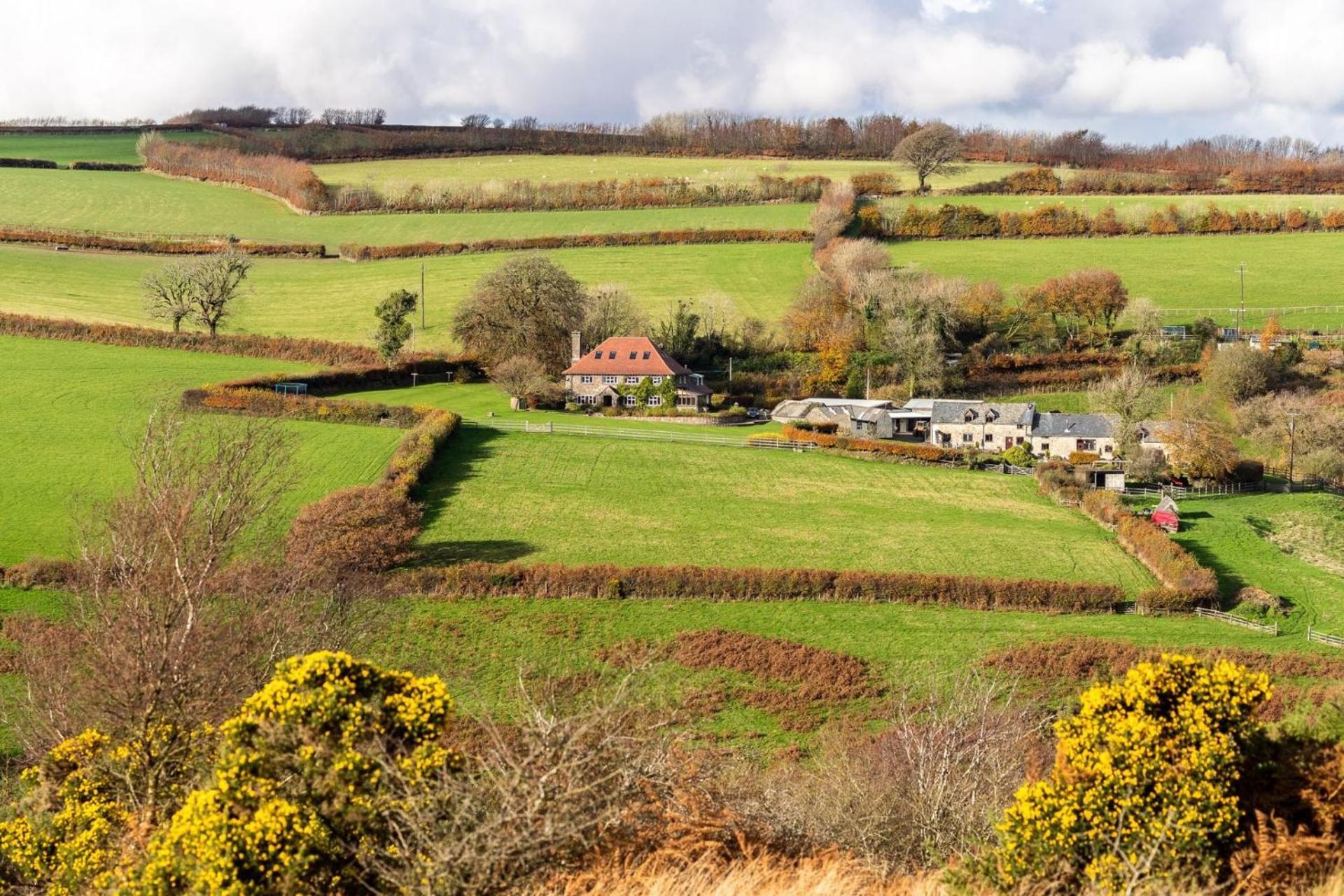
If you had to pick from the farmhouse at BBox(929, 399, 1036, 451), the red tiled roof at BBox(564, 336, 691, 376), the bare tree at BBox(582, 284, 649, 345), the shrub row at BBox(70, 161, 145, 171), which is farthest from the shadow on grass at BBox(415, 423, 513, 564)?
the shrub row at BBox(70, 161, 145, 171)

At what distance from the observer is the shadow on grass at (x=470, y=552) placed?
40562 millimetres

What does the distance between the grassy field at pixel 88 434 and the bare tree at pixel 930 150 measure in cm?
7024

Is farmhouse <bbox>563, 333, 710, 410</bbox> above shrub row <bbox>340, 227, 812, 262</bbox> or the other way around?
the other way around

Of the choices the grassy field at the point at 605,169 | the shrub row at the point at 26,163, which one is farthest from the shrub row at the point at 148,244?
the shrub row at the point at 26,163

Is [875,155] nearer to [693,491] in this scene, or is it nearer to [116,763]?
[693,491]

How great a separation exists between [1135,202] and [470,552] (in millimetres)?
92083

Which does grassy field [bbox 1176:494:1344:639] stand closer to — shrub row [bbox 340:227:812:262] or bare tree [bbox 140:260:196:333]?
shrub row [bbox 340:227:812:262]

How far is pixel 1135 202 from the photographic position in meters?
114

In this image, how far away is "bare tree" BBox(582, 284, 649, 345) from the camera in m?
80.3

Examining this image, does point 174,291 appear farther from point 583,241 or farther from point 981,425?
point 981,425

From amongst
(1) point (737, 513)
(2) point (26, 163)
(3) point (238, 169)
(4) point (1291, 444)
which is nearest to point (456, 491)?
(1) point (737, 513)

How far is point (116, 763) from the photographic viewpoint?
16875 mm

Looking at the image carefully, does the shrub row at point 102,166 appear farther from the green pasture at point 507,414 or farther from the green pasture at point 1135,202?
the green pasture at point 1135,202

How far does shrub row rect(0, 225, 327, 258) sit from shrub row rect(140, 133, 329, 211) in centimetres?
1290
